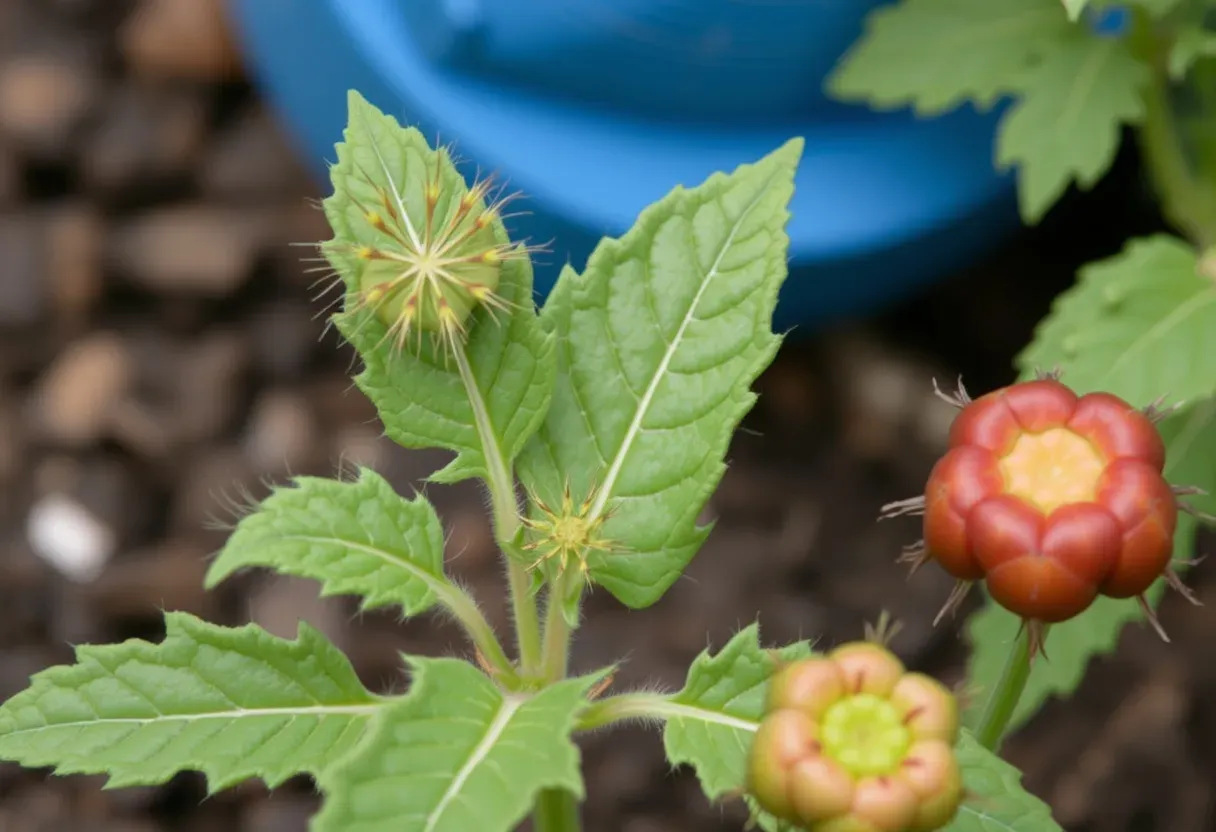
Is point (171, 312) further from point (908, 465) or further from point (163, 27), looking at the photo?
point (908, 465)

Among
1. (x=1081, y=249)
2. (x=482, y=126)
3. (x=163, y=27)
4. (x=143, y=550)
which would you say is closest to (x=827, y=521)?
(x=1081, y=249)

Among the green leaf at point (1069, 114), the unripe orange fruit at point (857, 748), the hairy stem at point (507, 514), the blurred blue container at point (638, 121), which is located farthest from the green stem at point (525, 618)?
the blurred blue container at point (638, 121)

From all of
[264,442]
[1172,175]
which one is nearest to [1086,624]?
[1172,175]

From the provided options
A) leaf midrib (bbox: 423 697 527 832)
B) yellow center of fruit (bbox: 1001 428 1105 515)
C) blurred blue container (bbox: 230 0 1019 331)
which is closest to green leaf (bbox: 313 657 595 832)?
leaf midrib (bbox: 423 697 527 832)

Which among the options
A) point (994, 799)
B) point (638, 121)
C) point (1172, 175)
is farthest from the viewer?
point (638, 121)

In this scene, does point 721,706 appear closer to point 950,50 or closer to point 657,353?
point 657,353

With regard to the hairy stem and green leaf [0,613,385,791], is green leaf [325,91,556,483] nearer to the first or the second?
the hairy stem
